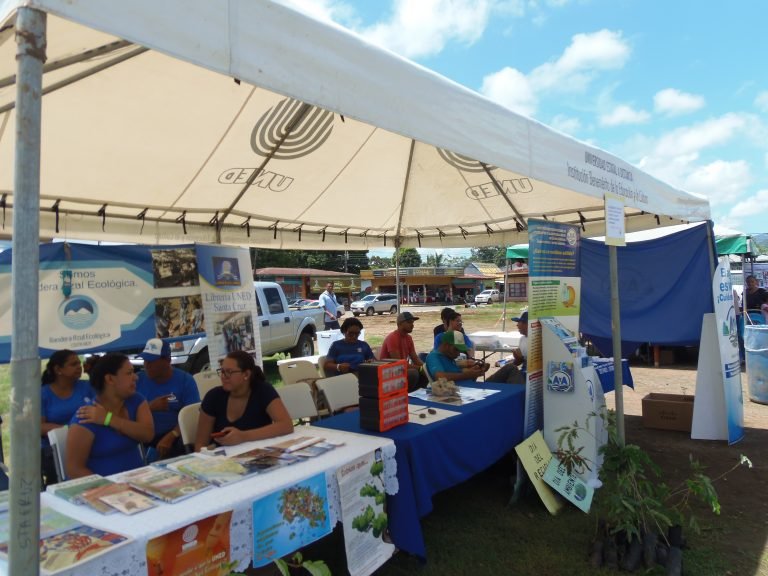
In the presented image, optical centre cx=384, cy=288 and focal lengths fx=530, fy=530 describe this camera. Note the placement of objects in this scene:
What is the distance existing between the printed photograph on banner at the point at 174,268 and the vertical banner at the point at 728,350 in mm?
5229

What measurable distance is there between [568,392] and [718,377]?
7.95 ft

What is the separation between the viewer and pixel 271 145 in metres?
4.37

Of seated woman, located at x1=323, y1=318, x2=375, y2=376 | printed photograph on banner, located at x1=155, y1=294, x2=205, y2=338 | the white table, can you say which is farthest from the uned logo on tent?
the white table

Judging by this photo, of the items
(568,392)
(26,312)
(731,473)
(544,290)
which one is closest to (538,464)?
(568,392)

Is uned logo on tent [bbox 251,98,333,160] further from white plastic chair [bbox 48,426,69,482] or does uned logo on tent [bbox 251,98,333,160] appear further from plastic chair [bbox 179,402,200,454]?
white plastic chair [bbox 48,426,69,482]

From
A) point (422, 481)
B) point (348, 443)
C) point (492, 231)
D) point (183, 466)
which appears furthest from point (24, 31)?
point (492, 231)

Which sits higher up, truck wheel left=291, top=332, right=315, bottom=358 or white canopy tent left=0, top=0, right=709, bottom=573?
white canopy tent left=0, top=0, right=709, bottom=573

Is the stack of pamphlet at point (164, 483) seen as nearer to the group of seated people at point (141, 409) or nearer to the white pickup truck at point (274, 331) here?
the group of seated people at point (141, 409)

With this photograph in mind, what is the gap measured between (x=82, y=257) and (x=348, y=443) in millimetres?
3242

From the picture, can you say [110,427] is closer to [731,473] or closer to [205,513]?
[205,513]

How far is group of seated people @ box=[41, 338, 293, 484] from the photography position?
2688 mm

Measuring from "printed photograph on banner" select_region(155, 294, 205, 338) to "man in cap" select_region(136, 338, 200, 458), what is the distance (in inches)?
40.5

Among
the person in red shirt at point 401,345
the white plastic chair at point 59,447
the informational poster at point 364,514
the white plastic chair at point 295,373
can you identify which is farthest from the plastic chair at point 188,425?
the person in red shirt at point 401,345

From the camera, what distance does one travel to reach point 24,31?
4.14ft
